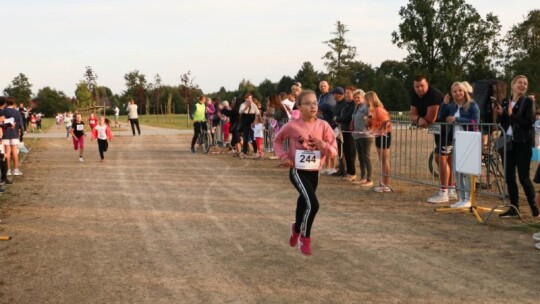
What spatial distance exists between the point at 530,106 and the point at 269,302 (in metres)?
5.13

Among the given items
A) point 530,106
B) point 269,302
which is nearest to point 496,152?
point 530,106

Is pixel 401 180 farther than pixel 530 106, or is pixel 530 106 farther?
pixel 401 180

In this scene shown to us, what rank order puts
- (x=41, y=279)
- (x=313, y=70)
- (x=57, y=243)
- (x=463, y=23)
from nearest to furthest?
(x=41, y=279) → (x=57, y=243) → (x=463, y=23) → (x=313, y=70)

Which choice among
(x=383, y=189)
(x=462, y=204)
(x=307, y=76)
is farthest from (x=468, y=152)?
(x=307, y=76)

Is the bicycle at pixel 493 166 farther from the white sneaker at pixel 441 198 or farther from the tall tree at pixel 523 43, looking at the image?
the tall tree at pixel 523 43

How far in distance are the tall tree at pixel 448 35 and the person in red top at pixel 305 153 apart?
57876mm

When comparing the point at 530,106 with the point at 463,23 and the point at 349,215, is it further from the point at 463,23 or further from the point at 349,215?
the point at 463,23

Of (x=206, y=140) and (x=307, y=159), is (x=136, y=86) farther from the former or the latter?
(x=307, y=159)

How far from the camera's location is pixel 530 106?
25.6ft

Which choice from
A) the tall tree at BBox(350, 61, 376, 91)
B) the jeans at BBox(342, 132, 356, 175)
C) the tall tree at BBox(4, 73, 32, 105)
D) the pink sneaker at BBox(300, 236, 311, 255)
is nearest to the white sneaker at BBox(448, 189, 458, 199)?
the jeans at BBox(342, 132, 356, 175)

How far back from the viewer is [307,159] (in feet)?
21.2

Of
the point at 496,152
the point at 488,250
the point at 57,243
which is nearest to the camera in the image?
the point at 488,250

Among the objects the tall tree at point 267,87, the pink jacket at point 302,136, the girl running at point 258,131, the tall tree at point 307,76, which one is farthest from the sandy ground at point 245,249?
the tall tree at point 267,87

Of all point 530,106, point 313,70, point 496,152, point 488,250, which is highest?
point 313,70
